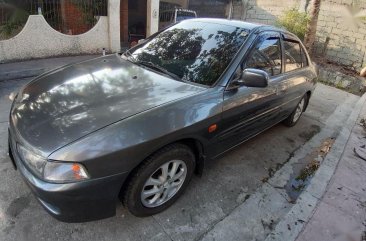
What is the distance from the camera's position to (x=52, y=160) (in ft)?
6.60

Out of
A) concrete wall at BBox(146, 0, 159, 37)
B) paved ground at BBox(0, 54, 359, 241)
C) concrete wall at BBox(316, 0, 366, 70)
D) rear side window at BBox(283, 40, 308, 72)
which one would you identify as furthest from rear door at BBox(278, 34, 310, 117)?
concrete wall at BBox(316, 0, 366, 70)

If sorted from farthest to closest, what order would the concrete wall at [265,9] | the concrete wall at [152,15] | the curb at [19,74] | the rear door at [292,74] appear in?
the concrete wall at [265,9] → the concrete wall at [152,15] → the curb at [19,74] → the rear door at [292,74]

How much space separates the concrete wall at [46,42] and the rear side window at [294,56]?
529cm

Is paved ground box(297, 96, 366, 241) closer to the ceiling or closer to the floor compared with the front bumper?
closer to the floor

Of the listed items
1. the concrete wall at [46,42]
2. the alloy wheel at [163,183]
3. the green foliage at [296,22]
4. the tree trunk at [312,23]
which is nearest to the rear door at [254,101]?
the alloy wheel at [163,183]

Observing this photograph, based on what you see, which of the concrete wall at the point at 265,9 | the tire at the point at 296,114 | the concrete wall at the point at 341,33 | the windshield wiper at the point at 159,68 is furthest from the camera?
the concrete wall at the point at 265,9

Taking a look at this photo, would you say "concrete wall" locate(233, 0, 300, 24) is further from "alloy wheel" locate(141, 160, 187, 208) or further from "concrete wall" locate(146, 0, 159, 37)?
"alloy wheel" locate(141, 160, 187, 208)

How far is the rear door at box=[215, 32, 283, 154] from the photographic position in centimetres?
301

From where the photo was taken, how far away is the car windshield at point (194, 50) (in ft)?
9.87

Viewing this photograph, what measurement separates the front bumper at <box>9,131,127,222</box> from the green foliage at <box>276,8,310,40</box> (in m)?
10.1

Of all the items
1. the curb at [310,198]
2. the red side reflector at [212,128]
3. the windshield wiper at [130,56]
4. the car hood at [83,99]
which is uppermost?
the windshield wiper at [130,56]

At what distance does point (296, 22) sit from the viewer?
418 inches

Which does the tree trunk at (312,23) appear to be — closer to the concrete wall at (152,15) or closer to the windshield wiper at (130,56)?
the concrete wall at (152,15)

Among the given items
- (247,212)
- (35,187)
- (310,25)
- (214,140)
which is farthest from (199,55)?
(310,25)
